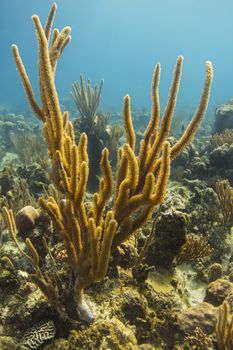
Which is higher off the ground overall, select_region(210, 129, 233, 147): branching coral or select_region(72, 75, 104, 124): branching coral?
select_region(72, 75, 104, 124): branching coral

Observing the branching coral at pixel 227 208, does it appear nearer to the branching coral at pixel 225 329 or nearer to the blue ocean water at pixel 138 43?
the branching coral at pixel 225 329

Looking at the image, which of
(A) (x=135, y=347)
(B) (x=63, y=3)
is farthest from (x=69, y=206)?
(B) (x=63, y=3)

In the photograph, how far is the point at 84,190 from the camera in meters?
2.50

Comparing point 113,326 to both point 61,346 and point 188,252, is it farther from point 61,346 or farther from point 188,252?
point 188,252

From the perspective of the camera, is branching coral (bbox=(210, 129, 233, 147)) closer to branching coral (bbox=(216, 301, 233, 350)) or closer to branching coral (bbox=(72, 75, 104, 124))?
branching coral (bbox=(72, 75, 104, 124))

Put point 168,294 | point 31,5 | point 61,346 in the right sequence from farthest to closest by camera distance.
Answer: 1. point 31,5
2. point 168,294
3. point 61,346

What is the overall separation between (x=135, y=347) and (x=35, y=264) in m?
1.05

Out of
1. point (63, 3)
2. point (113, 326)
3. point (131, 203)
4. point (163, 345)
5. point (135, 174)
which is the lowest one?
point (163, 345)

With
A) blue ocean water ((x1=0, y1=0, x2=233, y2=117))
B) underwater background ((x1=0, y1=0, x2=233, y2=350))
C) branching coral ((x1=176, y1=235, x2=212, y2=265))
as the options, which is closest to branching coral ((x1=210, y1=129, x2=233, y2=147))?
underwater background ((x1=0, y1=0, x2=233, y2=350))

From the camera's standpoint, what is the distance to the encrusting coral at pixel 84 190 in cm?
239

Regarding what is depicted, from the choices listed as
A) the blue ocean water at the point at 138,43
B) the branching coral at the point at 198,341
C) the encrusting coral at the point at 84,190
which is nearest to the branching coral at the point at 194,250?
the branching coral at the point at 198,341

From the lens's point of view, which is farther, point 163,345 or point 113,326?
point 163,345

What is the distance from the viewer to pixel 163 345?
9.97 feet

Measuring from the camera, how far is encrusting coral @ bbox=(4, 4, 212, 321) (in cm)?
239
